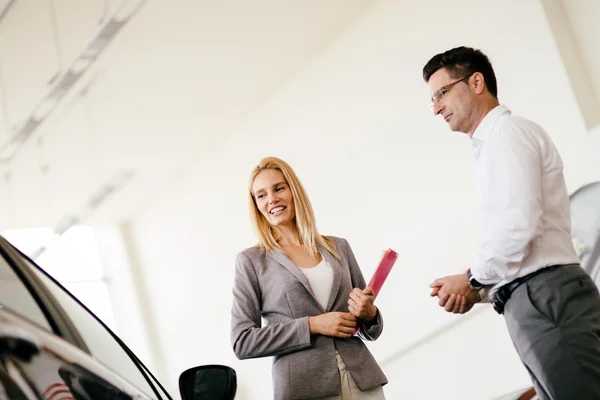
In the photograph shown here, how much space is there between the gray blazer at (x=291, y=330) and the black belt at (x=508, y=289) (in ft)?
1.16

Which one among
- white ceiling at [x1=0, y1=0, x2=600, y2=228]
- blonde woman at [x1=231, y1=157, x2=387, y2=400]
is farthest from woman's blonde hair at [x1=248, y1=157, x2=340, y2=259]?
white ceiling at [x1=0, y1=0, x2=600, y2=228]

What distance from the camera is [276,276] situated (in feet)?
6.93

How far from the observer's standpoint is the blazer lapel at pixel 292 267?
2.10m

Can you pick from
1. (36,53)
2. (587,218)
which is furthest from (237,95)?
(587,218)

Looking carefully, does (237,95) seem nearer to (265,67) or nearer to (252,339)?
(265,67)

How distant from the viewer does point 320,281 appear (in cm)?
215

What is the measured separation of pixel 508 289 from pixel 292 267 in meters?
0.57

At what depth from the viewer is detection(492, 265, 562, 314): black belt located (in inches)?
71.2

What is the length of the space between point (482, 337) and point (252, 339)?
384 centimetres

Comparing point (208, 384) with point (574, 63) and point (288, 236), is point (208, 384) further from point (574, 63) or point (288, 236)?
point (574, 63)

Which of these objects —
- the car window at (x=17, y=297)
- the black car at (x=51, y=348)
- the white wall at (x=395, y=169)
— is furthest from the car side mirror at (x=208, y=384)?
the white wall at (x=395, y=169)

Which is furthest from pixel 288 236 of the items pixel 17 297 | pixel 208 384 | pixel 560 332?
pixel 17 297

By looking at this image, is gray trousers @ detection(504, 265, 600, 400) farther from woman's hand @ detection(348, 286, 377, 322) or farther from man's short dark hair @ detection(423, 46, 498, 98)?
man's short dark hair @ detection(423, 46, 498, 98)

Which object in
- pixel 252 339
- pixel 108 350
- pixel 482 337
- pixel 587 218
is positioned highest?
pixel 108 350
